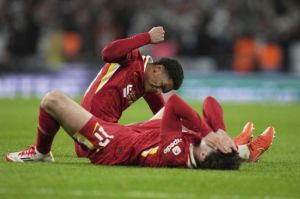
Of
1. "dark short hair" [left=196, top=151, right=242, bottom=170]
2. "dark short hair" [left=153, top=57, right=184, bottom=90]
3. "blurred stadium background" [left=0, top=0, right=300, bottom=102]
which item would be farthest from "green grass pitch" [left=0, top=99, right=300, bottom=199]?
"blurred stadium background" [left=0, top=0, right=300, bottom=102]

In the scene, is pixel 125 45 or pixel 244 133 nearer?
pixel 125 45

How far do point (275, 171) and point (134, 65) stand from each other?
201 cm

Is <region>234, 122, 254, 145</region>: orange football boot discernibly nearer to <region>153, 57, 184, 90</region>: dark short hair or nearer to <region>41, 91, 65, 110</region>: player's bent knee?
<region>153, 57, 184, 90</region>: dark short hair

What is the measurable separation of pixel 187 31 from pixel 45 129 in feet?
56.0

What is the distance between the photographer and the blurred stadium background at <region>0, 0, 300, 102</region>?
25.0 m

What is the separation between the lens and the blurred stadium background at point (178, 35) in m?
25.0

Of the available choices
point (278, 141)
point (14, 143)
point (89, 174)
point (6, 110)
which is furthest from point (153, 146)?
point (6, 110)

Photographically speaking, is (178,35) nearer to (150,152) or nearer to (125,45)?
(125,45)

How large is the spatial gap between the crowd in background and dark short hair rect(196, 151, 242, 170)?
54.4 feet

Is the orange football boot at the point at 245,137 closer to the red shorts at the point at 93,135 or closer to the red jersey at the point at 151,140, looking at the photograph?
the red jersey at the point at 151,140

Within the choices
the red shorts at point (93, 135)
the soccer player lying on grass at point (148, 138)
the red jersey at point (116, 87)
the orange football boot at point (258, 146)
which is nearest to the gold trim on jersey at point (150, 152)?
the soccer player lying on grass at point (148, 138)

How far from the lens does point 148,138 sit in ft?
28.6

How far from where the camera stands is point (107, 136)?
8.64 m

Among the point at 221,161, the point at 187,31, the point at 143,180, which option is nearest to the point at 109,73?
the point at 221,161
